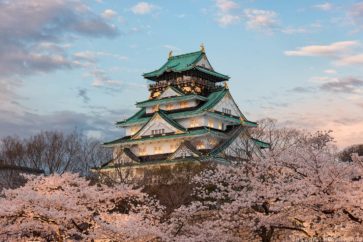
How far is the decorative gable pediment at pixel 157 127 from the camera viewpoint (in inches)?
2457

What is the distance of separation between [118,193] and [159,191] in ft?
52.1

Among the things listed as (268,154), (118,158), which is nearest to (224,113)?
(118,158)

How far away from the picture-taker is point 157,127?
2520 inches

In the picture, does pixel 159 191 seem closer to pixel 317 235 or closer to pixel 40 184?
pixel 40 184

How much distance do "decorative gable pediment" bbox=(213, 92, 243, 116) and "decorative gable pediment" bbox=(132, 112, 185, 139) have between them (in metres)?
6.23

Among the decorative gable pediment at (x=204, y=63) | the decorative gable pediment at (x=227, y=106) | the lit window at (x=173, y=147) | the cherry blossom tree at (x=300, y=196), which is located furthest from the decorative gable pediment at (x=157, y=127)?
the cherry blossom tree at (x=300, y=196)

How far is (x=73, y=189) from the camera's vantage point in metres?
22.1

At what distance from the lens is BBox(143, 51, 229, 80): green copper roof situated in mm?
67562

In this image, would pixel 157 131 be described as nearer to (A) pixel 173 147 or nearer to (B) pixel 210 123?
(A) pixel 173 147

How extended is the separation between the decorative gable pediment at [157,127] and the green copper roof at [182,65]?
8041mm

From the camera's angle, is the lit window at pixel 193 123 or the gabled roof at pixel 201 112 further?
the lit window at pixel 193 123

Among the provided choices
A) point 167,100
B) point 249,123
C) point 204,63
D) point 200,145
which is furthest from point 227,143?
point 204,63

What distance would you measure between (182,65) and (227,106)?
8.62 meters

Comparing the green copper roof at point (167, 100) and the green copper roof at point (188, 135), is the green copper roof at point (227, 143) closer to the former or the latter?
the green copper roof at point (188, 135)
